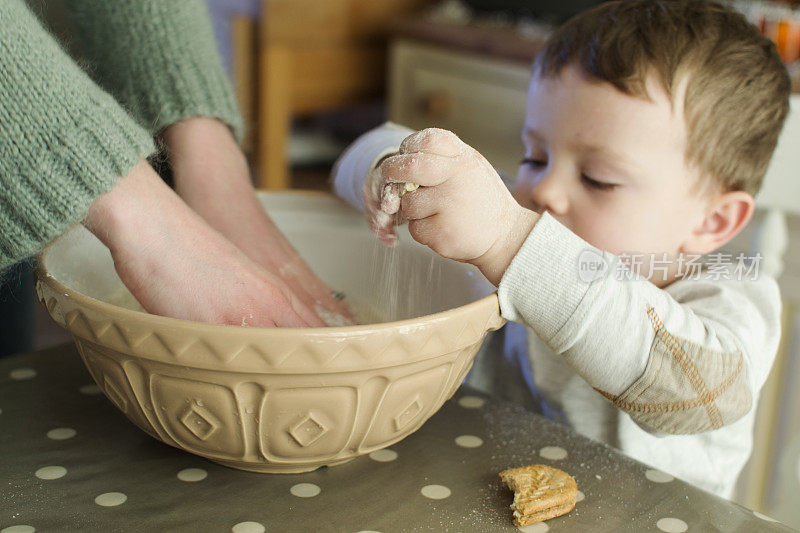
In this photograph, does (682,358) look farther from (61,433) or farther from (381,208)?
(61,433)

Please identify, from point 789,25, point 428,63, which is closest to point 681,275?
point 789,25

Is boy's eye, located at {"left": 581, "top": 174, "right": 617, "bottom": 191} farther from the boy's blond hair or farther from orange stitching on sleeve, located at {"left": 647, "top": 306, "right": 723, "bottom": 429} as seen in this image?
orange stitching on sleeve, located at {"left": 647, "top": 306, "right": 723, "bottom": 429}

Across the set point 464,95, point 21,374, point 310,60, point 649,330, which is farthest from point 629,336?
point 310,60

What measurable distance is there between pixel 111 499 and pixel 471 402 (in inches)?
12.6

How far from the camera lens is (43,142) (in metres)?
0.54

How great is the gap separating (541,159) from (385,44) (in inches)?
66.4

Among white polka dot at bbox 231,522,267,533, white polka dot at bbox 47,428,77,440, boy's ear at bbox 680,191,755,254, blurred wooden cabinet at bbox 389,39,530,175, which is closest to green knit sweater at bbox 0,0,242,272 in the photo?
white polka dot at bbox 47,428,77,440

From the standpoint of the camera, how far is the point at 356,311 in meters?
0.80

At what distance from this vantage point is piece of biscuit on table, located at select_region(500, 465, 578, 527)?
1.74 ft

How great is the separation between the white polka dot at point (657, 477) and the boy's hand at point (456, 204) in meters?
0.19

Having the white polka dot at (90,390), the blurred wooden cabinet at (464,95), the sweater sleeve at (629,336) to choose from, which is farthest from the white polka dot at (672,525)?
the blurred wooden cabinet at (464,95)

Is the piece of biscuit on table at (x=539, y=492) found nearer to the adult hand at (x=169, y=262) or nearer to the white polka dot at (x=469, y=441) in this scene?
the white polka dot at (x=469, y=441)

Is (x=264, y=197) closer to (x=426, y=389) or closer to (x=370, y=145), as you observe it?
(x=370, y=145)

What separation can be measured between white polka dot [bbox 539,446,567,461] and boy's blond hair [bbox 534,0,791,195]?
0.36 m
